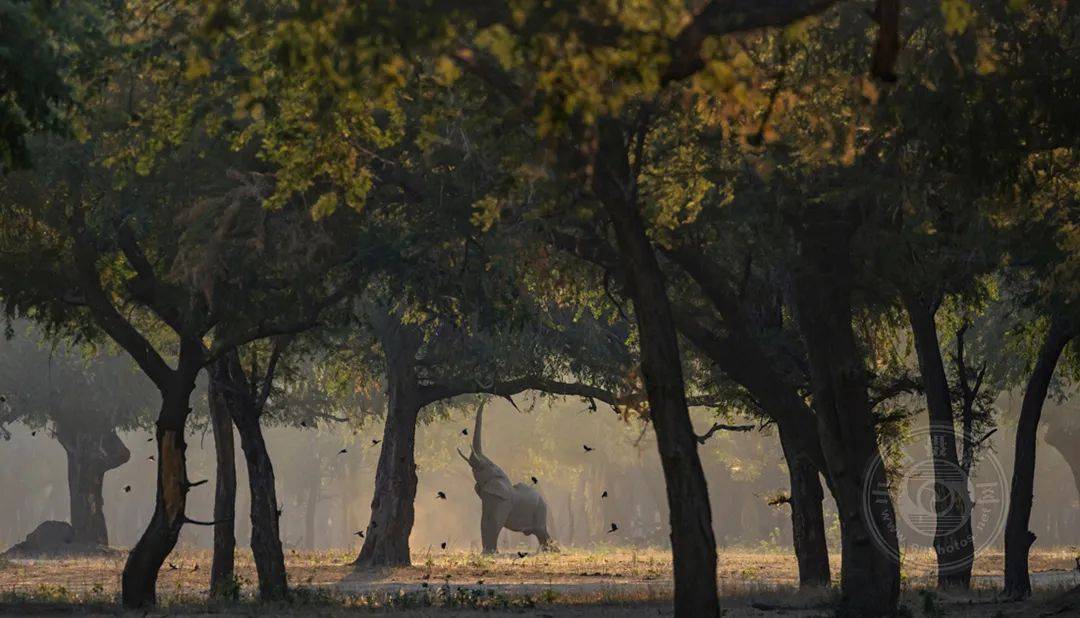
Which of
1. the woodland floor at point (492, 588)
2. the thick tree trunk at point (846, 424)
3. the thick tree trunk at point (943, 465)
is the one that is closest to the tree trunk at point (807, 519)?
the woodland floor at point (492, 588)

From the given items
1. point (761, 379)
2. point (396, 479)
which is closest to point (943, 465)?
point (761, 379)

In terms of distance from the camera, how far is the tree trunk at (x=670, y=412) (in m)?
14.2

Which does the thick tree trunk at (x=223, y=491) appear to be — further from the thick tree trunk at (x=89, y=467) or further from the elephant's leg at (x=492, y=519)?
the elephant's leg at (x=492, y=519)

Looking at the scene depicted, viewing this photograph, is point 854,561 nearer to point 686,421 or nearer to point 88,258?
point 686,421

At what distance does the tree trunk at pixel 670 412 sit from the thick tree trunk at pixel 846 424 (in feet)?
12.4

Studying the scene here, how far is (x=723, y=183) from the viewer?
19.2 m

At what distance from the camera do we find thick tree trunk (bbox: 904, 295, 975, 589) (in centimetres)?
2189

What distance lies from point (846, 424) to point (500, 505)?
36.7 meters

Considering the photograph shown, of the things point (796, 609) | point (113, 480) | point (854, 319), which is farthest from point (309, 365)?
point (113, 480)

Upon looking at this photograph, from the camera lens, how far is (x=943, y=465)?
22.8 meters

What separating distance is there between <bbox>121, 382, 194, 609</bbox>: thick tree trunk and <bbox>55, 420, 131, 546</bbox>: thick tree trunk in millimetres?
31420

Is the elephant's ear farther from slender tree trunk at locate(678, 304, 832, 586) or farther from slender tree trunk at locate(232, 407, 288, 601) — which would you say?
slender tree trunk at locate(678, 304, 832, 586)

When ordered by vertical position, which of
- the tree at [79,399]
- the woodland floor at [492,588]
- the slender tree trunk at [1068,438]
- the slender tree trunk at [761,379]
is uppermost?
the tree at [79,399]

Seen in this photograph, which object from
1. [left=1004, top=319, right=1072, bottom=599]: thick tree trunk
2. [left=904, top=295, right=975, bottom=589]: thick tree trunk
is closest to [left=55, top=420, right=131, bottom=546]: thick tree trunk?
[left=904, top=295, right=975, bottom=589]: thick tree trunk
